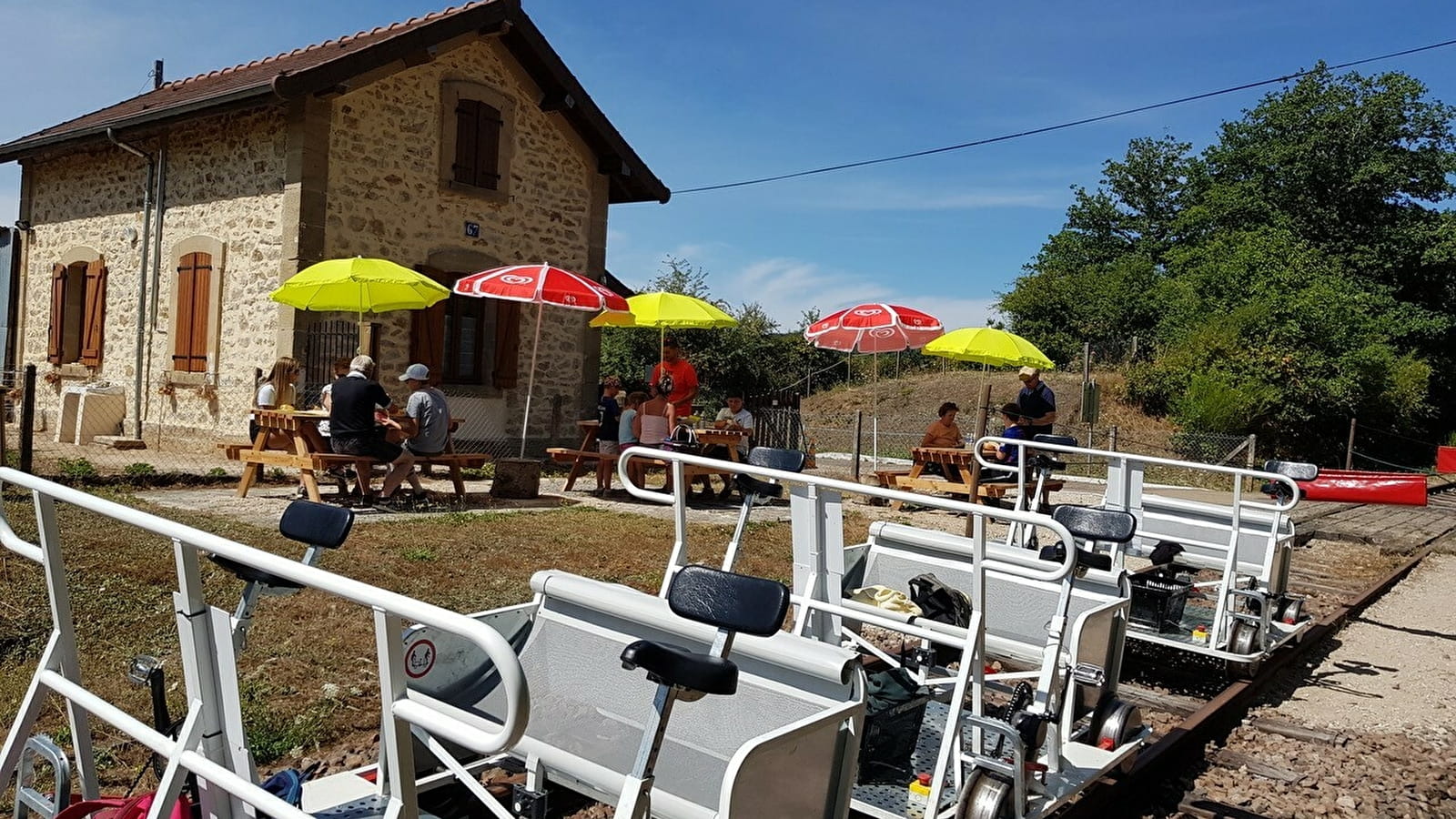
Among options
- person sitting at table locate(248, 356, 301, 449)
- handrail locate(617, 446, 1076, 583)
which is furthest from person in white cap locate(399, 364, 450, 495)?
handrail locate(617, 446, 1076, 583)

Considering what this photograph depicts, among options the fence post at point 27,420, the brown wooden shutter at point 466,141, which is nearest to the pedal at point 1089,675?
the fence post at point 27,420

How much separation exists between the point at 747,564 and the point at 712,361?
19.9m

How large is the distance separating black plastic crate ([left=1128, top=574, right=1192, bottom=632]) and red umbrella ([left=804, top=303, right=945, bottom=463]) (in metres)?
6.06

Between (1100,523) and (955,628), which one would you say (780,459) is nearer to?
(955,628)

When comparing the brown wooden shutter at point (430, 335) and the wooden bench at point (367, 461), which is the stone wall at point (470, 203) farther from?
the wooden bench at point (367, 461)

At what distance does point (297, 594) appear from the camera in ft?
17.3

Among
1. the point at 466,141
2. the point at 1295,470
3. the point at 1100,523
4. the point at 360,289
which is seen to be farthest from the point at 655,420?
the point at 1100,523

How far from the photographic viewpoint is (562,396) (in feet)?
52.0

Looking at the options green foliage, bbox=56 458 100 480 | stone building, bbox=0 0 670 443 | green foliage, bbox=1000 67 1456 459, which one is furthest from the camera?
green foliage, bbox=1000 67 1456 459

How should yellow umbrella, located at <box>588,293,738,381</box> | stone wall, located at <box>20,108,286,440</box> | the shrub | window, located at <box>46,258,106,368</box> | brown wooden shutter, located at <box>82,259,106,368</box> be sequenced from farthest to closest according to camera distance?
window, located at <box>46,258,106,368</box> → brown wooden shutter, located at <box>82,259,106,368</box> → stone wall, located at <box>20,108,286,440</box> → yellow umbrella, located at <box>588,293,738,381</box> → the shrub

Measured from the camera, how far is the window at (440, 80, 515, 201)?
1422 centimetres

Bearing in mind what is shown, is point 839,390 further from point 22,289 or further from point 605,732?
point 605,732

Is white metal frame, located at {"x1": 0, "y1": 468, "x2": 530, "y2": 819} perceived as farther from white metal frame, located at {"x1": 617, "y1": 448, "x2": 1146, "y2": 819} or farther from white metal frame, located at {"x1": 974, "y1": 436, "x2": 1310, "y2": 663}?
white metal frame, located at {"x1": 974, "y1": 436, "x2": 1310, "y2": 663}

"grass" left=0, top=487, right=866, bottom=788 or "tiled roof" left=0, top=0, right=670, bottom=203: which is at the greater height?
"tiled roof" left=0, top=0, right=670, bottom=203
